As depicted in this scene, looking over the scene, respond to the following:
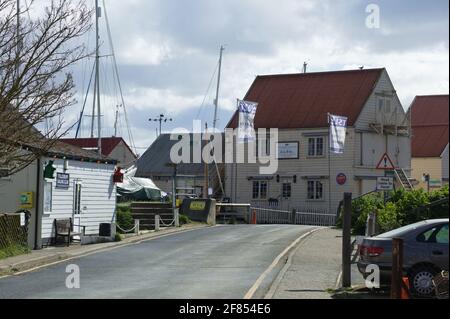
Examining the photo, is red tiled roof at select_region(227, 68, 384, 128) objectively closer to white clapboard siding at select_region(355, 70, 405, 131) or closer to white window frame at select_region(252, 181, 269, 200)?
white clapboard siding at select_region(355, 70, 405, 131)

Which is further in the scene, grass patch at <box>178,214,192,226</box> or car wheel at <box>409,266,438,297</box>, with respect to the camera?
grass patch at <box>178,214,192,226</box>

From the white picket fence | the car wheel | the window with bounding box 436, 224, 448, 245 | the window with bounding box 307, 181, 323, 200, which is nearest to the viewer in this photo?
the car wheel

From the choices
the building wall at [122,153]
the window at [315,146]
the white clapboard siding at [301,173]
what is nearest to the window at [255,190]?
the white clapboard siding at [301,173]

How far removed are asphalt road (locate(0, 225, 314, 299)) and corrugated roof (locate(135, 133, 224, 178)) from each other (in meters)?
34.6

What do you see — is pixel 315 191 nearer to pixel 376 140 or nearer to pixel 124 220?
pixel 376 140

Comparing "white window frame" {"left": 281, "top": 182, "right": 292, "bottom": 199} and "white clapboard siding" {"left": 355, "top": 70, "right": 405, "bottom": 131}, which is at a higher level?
"white clapboard siding" {"left": 355, "top": 70, "right": 405, "bottom": 131}

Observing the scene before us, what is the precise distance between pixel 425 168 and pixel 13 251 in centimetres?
4015

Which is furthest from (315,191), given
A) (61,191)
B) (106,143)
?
(106,143)

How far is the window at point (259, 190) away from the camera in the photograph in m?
51.5

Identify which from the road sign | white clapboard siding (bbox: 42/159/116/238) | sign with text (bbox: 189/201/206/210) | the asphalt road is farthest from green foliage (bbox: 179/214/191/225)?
the road sign

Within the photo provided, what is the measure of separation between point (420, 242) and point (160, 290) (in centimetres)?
494

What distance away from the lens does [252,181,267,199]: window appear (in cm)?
5147

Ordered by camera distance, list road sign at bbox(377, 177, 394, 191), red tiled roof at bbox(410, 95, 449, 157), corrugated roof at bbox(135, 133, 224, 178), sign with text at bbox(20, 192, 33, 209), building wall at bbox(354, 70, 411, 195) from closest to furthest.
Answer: road sign at bbox(377, 177, 394, 191), sign with text at bbox(20, 192, 33, 209), red tiled roof at bbox(410, 95, 449, 157), building wall at bbox(354, 70, 411, 195), corrugated roof at bbox(135, 133, 224, 178)

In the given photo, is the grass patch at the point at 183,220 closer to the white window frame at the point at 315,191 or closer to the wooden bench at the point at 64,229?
the wooden bench at the point at 64,229
